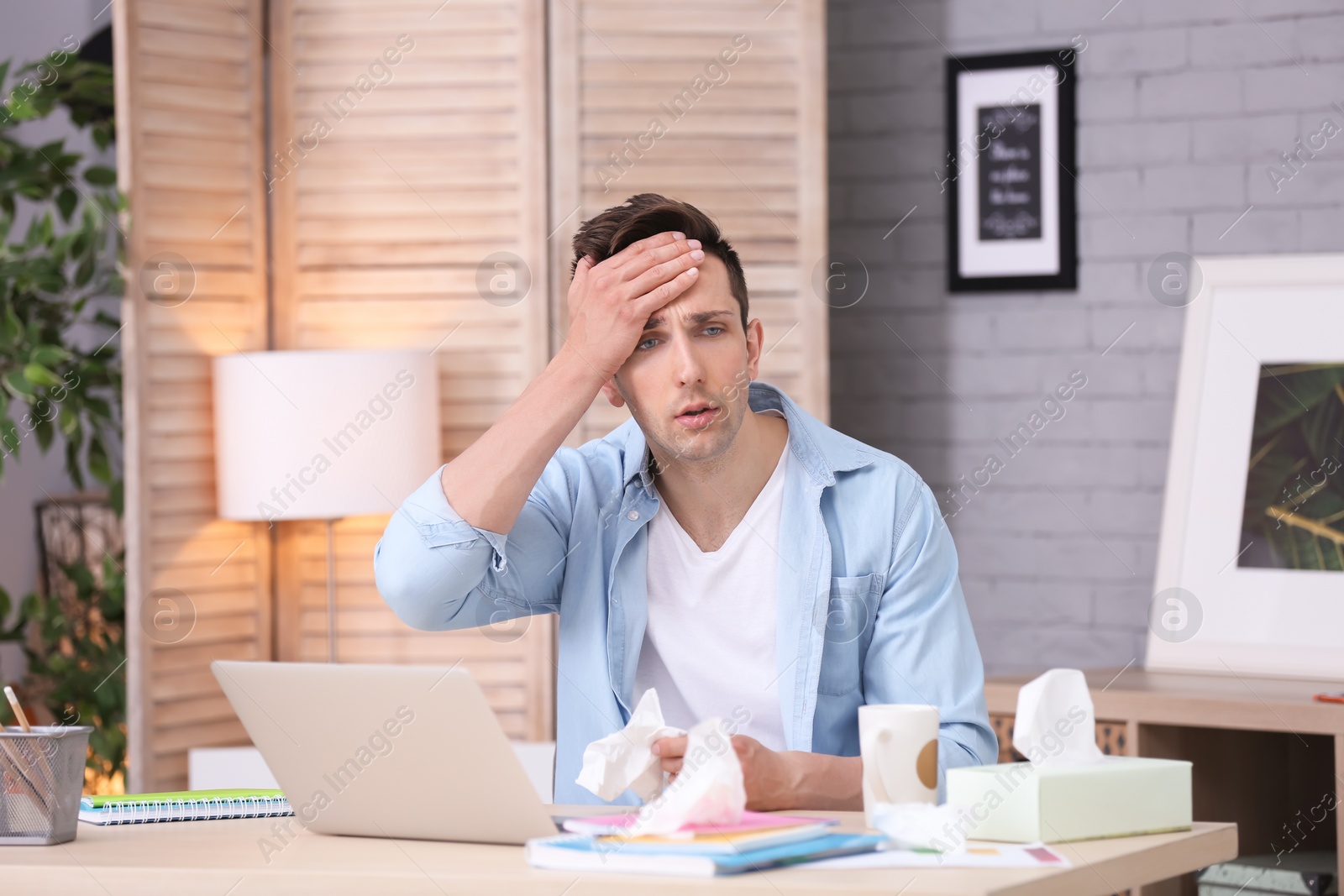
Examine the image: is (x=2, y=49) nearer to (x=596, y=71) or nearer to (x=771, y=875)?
(x=596, y=71)

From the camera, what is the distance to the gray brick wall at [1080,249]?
318 cm

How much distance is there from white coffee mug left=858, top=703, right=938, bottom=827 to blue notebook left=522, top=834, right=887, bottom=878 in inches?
2.9

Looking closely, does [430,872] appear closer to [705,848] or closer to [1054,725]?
[705,848]

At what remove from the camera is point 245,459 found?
307 cm

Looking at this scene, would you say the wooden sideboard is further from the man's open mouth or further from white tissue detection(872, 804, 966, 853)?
white tissue detection(872, 804, 966, 853)

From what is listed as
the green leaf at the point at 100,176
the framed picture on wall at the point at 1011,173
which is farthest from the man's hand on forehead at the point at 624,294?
the green leaf at the point at 100,176

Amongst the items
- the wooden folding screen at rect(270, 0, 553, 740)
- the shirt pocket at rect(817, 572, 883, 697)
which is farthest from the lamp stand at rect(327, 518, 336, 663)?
the shirt pocket at rect(817, 572, 883, 697)

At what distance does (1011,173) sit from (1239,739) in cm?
134

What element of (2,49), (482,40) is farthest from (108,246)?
(2,49)

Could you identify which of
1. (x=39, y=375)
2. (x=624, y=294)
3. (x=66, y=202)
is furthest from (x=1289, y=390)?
(x=66, y=202)

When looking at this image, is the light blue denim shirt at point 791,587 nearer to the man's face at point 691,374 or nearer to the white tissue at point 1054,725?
the man's face at point 691,374

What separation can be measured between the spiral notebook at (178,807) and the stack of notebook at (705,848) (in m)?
0.41

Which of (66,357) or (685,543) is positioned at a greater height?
(66,357)

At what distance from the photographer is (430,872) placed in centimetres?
116
